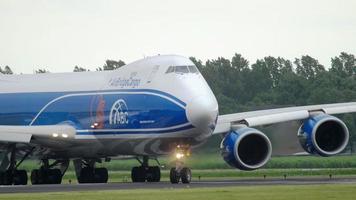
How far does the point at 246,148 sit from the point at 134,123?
4677mm

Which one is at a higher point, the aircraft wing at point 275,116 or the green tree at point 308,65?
the green tree at point 308,65

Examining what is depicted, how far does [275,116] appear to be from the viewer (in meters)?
57.2

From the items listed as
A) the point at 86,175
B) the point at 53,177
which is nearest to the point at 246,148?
the point at 86,175

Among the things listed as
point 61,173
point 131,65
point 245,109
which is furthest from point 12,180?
point 245,109

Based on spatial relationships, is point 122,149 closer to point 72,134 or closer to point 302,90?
point 72,134

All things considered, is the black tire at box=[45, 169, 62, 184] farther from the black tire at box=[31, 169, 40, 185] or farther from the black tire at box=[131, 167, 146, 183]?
the black tire at box=[131, 167, 146, 183]

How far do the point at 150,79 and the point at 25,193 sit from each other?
1113 centimetres

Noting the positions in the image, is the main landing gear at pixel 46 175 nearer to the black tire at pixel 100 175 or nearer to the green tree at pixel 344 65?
the black tire at pixel 100 175

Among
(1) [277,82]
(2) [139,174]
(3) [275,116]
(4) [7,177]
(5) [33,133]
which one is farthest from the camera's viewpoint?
(1) [277,82]

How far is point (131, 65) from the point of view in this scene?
56.6 m

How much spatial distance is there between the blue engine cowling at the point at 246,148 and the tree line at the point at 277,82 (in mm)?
31509

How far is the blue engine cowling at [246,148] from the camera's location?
174 feet

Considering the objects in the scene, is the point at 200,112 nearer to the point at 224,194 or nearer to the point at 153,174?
the point at 153,174

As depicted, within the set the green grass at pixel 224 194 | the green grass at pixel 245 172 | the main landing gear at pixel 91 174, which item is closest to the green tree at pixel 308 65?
the green grass at pixel 245 172
